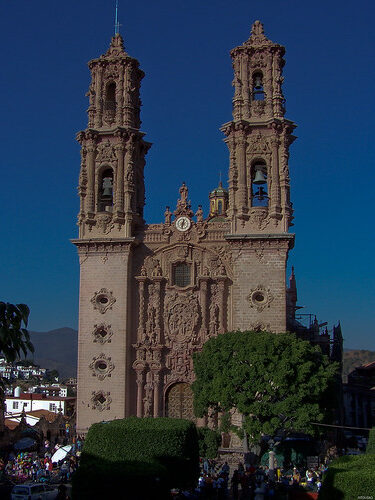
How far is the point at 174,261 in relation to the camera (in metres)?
38.2

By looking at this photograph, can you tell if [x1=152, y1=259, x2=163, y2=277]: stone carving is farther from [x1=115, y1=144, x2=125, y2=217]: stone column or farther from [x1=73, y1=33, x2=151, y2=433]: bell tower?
[x1=115, y1=144, x2=125, y2=217]: stone column

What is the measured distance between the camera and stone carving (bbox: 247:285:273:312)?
118 ft

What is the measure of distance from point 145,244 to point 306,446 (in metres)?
13.8

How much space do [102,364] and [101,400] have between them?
1.91m

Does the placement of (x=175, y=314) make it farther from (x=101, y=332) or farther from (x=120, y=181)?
(x=120, y=181)

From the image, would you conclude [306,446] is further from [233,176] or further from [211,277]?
[233,176]

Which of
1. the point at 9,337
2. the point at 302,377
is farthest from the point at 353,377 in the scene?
the point at 9,337

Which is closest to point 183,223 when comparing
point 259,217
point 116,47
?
point 259,217

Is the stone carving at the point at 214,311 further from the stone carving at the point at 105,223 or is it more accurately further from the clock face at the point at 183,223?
the stone carving at the point at 105,223

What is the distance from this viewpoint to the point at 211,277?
123ft

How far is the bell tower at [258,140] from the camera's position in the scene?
122ft

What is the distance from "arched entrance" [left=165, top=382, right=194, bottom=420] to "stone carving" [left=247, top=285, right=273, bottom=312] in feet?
18.9

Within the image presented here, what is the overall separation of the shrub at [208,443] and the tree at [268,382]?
5.50 feet

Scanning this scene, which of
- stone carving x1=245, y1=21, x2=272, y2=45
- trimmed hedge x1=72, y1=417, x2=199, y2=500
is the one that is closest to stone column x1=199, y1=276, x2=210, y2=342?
trimmed hedge x1=72, y1=417, x2=199, y2=500
